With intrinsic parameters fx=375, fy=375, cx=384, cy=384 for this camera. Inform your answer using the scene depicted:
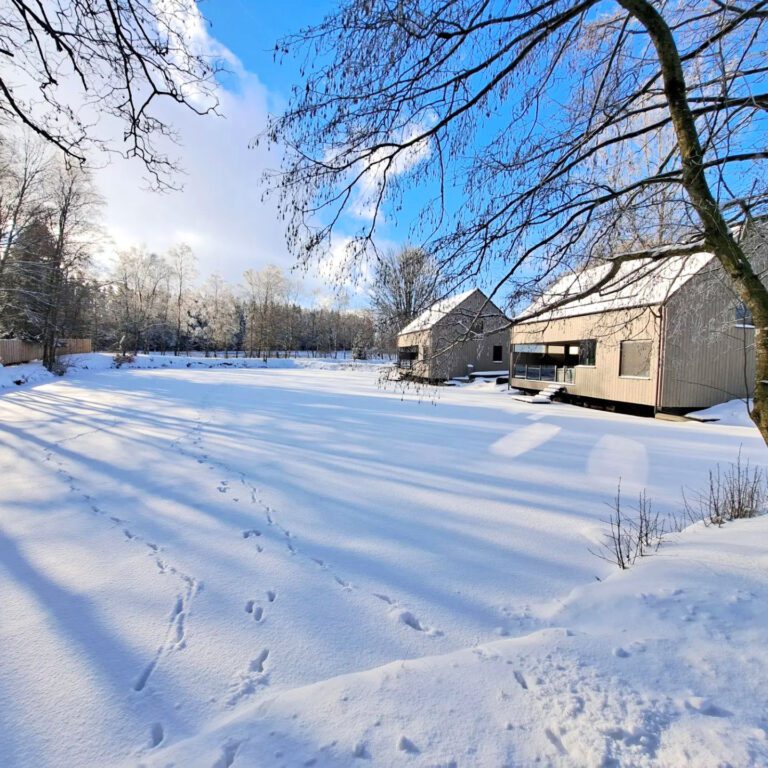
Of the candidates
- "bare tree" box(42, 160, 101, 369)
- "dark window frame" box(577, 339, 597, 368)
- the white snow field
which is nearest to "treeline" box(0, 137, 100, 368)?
"bare tree" box(42, 160, 101, 369)

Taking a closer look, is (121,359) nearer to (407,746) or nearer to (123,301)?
(123,301)

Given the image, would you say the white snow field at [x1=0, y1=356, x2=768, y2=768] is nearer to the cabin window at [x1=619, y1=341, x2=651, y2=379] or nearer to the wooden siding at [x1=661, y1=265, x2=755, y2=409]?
the wooden siding at [x1=661, y1=265, x2=755, y2=409]

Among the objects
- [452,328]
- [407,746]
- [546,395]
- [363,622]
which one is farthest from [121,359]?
[407,746]

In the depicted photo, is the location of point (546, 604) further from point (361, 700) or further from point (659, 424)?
point (659, 424)

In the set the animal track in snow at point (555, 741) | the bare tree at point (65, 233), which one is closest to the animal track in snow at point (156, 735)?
the animal track in snow at point (555, 741)

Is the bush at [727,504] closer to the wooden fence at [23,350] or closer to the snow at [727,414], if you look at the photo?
the snow at [727,414]

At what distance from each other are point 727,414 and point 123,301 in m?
47.7

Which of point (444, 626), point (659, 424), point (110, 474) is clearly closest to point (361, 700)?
point (444, 626)

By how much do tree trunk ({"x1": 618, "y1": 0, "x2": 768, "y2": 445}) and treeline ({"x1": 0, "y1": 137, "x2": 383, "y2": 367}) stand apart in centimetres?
1366

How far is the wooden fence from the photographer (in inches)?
803

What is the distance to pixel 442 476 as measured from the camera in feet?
17.4

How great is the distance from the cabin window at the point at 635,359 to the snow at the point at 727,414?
5.74ft

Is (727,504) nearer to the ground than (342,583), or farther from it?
farther from it

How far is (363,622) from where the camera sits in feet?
7.80
